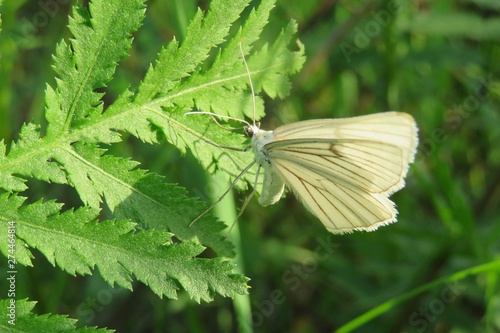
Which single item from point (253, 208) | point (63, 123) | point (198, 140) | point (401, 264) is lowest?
point (401, 264)

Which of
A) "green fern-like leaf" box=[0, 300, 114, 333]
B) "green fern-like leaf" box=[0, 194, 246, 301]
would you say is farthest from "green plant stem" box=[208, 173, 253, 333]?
"green fern-like leaf" box=[0, 300, 114, 333]

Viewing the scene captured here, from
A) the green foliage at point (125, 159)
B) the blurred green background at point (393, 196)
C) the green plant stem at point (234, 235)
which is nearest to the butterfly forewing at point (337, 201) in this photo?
the green plant stem at point (234, 235)

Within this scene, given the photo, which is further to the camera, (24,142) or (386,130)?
(386,130)

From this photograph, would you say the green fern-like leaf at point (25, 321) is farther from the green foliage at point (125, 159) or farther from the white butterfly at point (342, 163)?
the white butterfly at point (342, 163)

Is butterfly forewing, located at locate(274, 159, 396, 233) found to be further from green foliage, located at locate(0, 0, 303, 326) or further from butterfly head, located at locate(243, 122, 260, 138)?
green foliage, located at locate(0, 0, 303, 326)

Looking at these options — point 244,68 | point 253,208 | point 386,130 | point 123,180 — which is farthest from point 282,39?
point 253,208

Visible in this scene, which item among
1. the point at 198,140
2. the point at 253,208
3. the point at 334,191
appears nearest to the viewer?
the point at 198,140

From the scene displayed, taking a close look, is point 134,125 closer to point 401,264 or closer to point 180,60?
point 180,60
